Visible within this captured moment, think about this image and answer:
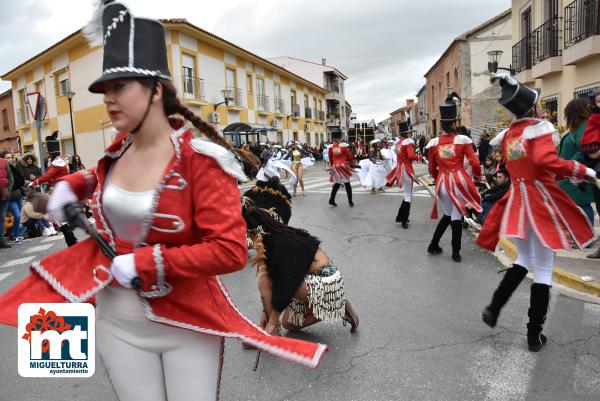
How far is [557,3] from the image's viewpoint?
1483cm

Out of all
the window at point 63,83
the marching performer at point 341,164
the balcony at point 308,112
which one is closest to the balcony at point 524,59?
the marching performer at point 341,164

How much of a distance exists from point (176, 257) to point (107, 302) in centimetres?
42

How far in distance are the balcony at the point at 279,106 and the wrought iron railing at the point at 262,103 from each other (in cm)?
180

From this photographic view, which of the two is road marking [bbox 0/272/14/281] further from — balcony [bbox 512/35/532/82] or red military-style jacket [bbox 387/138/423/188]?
balcony [bbox 512/35/532/82]

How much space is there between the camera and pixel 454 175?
648cm

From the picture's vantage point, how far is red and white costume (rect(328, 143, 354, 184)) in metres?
12.4

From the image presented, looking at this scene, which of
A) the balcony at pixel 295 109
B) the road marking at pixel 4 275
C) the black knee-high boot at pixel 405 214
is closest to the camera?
the road marking at pixel 4 275

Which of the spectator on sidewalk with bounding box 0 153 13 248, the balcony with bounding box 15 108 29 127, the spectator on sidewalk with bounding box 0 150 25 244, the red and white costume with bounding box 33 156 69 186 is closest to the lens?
the red and white costume with bounding box 33 156 69 186

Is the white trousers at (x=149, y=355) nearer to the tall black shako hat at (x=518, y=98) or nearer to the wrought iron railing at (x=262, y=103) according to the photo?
the tall black shako hat at (x=518, y=98)

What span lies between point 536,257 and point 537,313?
42cm

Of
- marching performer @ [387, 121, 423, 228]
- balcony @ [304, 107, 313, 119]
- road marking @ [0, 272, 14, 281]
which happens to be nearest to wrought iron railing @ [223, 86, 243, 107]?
balcony @ [304, 107, 313, 119]

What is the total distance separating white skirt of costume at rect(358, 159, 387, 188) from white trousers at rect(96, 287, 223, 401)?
43.8 ft

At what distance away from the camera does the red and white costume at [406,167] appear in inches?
361

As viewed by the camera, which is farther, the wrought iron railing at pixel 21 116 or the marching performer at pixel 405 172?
the wrought iron railing at pixel 21 116
